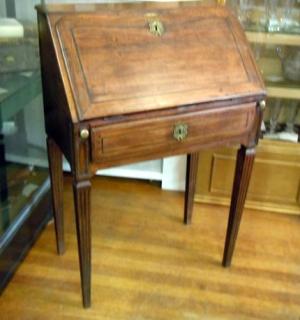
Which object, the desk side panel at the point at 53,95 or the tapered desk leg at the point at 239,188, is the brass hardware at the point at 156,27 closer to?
the desk side panel at the point at 53,95

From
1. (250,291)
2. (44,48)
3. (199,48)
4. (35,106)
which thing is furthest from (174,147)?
(35,106)

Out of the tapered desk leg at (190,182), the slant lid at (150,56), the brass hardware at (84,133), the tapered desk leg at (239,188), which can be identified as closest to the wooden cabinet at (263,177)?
the tapered desk leg at (190,182)

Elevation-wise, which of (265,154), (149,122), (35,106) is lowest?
(265,154)

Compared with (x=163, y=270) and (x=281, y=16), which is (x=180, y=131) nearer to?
(x=163, y=270)

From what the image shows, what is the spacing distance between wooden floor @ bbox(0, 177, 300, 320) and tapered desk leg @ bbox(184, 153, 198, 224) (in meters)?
0.06

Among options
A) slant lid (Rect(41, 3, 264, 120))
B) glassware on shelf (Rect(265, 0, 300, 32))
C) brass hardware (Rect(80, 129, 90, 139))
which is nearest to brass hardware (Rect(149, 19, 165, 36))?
slant lid (Rect(41, 3, 264, 120))

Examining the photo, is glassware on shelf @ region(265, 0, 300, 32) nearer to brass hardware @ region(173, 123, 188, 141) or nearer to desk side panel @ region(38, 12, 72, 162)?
brass hardware @ region(173, 123, 188, 141)

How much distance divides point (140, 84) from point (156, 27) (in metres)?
0.20

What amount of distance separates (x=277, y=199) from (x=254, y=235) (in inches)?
9.7

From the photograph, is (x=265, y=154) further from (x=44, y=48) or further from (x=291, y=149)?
(x=44, y=48)

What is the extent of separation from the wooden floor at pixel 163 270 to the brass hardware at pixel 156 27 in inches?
35.9

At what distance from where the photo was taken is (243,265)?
5.51 ft

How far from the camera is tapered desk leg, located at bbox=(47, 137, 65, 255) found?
145 cm

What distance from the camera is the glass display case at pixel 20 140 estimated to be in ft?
4.89
